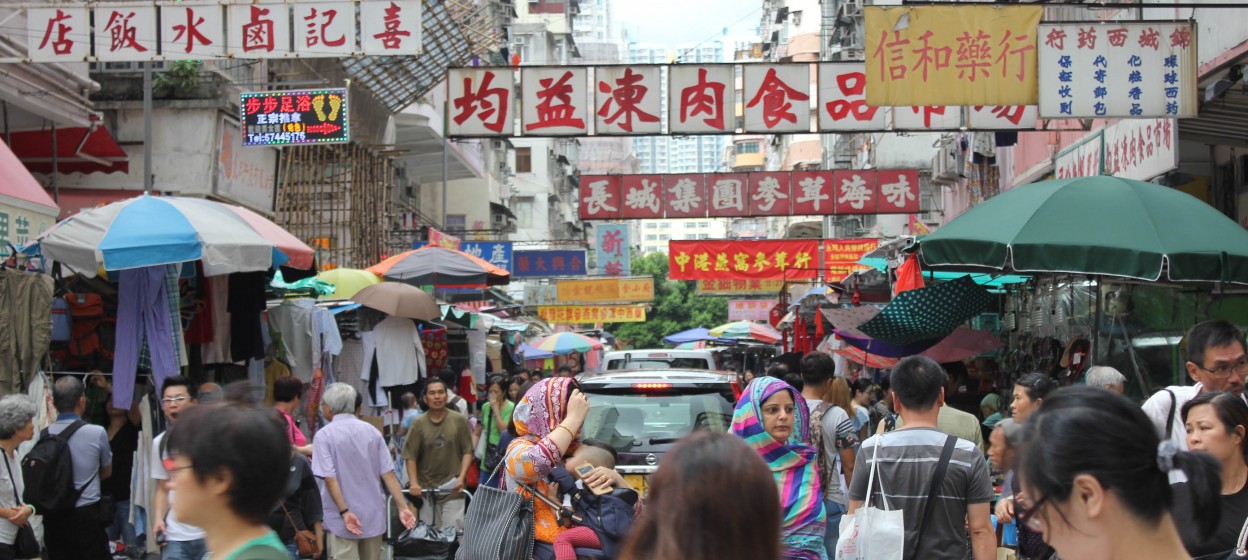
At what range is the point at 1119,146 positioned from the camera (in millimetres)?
12047

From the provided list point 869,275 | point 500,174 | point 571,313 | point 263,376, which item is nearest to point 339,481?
point 263,376

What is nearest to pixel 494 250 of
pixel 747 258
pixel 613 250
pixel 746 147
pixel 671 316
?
pixel 747 258

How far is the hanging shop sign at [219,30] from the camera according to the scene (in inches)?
480

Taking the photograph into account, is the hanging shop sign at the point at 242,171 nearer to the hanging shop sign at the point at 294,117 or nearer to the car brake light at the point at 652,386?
the hanging shop sign at the point at 294,117

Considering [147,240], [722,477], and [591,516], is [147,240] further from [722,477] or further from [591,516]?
[722,477]

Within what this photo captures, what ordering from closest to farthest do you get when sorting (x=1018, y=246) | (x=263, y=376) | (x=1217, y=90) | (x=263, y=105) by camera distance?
(x=1018, y=246) < (x=1217, y=90) < (x=263, y=376) < (x=263, y=105)

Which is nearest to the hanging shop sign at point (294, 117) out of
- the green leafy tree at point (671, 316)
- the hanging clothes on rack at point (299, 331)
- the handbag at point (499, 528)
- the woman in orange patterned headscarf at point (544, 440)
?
the hanging clothes on rack at point (299, 331)

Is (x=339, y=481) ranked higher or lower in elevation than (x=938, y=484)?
lower

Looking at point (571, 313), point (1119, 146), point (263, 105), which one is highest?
point (263, 105)

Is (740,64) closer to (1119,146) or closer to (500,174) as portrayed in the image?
(1119,146)

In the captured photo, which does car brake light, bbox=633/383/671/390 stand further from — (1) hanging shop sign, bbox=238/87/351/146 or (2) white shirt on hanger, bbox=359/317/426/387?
(1) hanging shop sign, bbox=238/87/351/146

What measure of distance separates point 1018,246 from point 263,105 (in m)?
10.5

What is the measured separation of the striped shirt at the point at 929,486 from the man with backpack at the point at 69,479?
5.19 meters

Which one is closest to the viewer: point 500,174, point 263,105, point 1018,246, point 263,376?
point 1018,246
